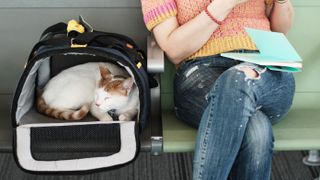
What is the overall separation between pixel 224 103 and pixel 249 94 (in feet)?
0.26

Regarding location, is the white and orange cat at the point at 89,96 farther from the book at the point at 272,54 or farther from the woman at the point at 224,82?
the book at the point at 272,54

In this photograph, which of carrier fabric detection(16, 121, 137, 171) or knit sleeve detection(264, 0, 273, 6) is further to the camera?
knit sleeve detection(264, 0, 273, 6)

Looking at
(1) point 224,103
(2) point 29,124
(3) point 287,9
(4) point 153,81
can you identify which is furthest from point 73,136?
(3) point 287,9

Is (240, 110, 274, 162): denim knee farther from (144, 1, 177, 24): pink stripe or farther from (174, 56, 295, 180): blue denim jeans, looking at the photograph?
(144, 1, 177, 24): pink stripe

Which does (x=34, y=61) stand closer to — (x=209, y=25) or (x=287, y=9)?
(x=209, y=25)

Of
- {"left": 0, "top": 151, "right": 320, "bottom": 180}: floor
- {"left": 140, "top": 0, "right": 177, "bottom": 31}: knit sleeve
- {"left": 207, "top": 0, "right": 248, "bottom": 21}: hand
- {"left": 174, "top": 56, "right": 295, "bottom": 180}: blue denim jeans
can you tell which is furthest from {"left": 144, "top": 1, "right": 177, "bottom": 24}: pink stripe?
{"left": 0, "top": 151, "right": 320, "bottom": 180}: floor

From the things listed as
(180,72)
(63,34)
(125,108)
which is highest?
(63,34)

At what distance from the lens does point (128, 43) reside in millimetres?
1573

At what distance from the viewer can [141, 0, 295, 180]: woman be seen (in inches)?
48.1

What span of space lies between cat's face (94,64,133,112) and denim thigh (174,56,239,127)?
0.17 meters

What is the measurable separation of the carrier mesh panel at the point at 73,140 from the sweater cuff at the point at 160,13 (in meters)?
0.36

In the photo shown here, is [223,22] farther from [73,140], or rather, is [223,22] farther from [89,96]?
[73,140]

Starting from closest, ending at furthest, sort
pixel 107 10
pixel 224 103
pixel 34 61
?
pixel 224 103 → pixel 34 61 → pixel 107 10

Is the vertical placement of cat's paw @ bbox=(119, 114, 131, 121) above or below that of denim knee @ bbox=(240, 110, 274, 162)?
below
